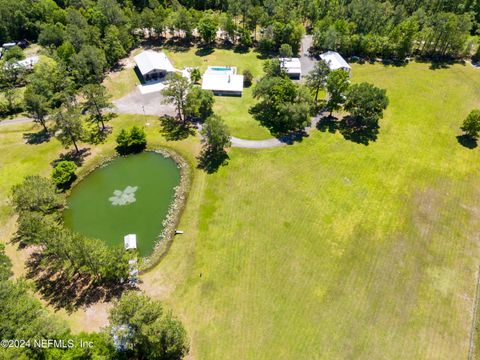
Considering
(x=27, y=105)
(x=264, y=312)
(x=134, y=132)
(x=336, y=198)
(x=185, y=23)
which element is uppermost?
(x=185, y=23)

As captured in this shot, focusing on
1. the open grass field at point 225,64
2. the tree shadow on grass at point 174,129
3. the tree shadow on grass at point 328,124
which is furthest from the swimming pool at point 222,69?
the tree shadow on grass at point 328,124

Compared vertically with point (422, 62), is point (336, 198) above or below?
below

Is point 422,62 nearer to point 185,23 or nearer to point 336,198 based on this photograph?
point 336,198

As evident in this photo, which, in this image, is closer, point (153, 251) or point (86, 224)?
point (153, 251)

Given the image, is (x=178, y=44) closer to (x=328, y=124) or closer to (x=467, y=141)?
(x=328, y=124)

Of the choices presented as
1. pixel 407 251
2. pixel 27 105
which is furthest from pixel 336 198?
pixel 27 105
